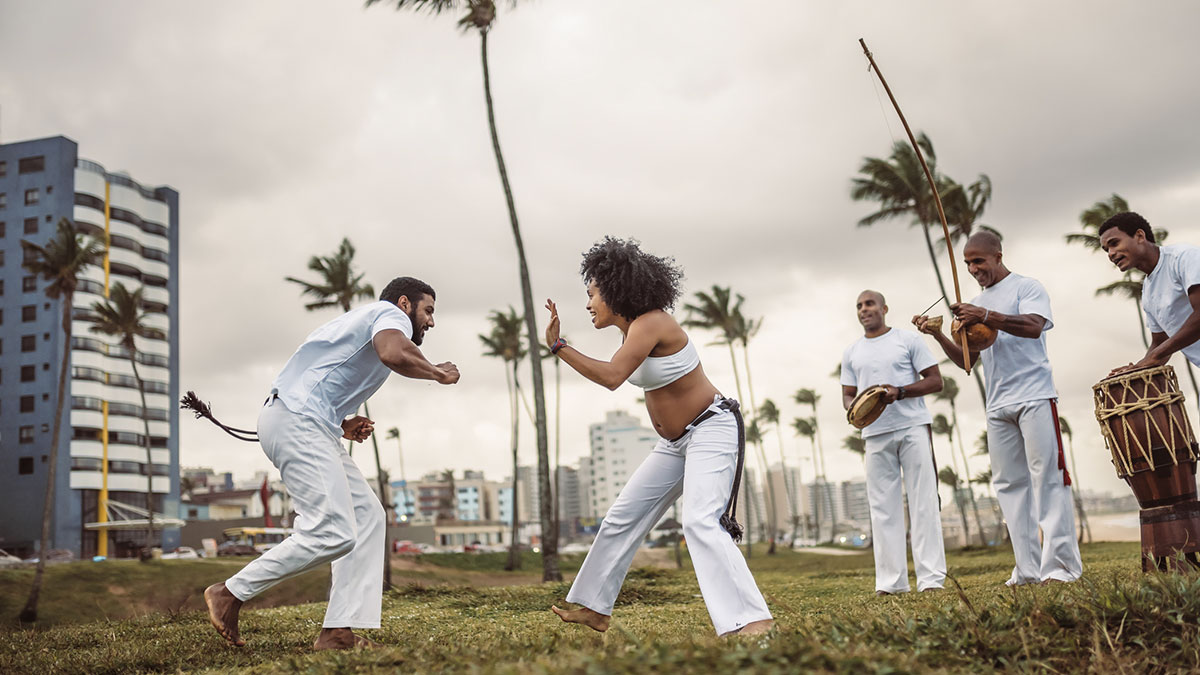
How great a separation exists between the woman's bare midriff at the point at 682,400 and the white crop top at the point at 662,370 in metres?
0.04

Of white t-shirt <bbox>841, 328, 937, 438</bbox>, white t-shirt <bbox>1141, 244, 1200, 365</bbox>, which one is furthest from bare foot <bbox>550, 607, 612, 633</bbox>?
white t-shirt <bbox>1141, 244, 1200, 365</bbox>

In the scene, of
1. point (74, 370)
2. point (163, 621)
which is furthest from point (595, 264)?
point (74, 370)

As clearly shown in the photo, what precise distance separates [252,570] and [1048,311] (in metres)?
5.58

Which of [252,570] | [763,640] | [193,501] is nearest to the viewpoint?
[763,640]

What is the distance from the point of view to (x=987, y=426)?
23.0 ft

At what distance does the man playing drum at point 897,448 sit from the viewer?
23.1ft

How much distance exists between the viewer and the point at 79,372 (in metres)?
75.0

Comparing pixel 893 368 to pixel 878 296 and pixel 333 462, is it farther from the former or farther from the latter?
pixel 333 462

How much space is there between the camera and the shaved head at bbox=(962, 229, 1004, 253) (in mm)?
6965

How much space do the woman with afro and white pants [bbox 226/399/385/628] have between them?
1093 millimetres

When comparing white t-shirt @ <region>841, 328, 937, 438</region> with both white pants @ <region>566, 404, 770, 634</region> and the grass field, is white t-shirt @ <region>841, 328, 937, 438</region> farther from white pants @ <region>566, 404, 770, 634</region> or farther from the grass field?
white pants @ <region>566, 404, 770, 634</region>

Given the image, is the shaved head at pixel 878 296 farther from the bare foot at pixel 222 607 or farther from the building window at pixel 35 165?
the building window at pixel 35 165

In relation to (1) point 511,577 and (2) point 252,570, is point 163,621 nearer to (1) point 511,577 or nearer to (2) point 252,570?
(2) point 252,570

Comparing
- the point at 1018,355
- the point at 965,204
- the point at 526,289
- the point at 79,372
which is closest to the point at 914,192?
the point at 965,204
